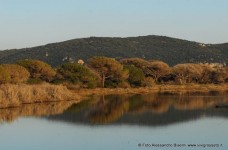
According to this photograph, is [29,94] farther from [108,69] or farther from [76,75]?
[108,69]

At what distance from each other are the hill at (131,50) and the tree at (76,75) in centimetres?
4531

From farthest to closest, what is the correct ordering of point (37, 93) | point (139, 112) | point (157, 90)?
point (157, 90) < point (37, 93) < point (139, 112)

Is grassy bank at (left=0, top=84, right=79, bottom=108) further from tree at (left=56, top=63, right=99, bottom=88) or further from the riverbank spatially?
tree at (left=56, top=63, right=99, bottom=88)

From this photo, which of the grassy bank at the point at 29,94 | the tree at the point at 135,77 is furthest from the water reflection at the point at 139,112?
the tree at the point at 135,77

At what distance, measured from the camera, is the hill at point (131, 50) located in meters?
103

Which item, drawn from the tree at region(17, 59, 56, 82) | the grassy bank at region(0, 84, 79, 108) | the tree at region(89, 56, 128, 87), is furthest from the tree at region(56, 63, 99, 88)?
the grassy bank at region(0, 84, 79, 108)

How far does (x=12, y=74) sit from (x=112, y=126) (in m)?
22.0

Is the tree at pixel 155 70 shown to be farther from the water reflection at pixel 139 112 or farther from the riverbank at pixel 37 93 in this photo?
the water reflection at pixel 139 112

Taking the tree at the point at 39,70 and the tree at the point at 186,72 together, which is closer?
the tree at the point at 39,70

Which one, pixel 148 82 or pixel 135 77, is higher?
pixel 135 77

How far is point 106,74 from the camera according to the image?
57875mm

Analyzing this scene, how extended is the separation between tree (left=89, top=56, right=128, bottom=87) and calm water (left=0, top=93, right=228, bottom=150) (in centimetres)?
1838

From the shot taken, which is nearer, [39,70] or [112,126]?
[112,126]

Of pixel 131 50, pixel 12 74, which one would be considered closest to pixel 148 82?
pixel 12 74
